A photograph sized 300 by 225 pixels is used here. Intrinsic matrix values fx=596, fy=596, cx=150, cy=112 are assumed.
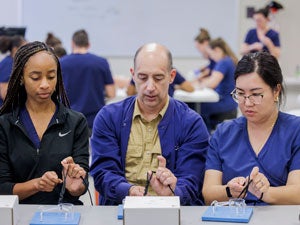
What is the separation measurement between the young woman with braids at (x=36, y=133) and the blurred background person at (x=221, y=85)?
358 cm

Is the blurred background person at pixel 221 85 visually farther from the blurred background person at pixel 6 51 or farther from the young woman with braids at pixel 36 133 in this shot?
the young woman with braids at pixel 36 133

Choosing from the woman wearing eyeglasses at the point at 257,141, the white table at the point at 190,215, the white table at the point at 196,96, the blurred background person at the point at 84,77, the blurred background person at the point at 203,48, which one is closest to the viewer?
A: the white table at the point at 190,215

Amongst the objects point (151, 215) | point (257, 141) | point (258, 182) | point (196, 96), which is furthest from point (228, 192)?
point (196, 96)

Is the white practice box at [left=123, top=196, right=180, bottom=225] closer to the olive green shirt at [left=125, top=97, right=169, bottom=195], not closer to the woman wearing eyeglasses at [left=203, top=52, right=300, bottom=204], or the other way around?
the woman wearing eyeglasses at [left=203, top=52, right=300, bottom=204]

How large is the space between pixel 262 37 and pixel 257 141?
15.1 feet

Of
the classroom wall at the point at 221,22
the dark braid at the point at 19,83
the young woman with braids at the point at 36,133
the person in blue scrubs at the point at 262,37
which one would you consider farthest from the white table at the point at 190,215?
the classroom wall at the point at 221,22

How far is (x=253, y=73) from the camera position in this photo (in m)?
2.26

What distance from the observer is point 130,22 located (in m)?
7.79

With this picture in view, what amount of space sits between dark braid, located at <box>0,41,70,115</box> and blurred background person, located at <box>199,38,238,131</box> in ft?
11.6

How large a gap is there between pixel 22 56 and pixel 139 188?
0.68 m

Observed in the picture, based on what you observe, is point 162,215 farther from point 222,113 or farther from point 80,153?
point 222,113

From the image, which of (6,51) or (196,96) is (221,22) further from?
(6,51)

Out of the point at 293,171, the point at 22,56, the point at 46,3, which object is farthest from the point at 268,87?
the point at 46,3

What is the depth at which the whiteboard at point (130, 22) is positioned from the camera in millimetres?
7703
